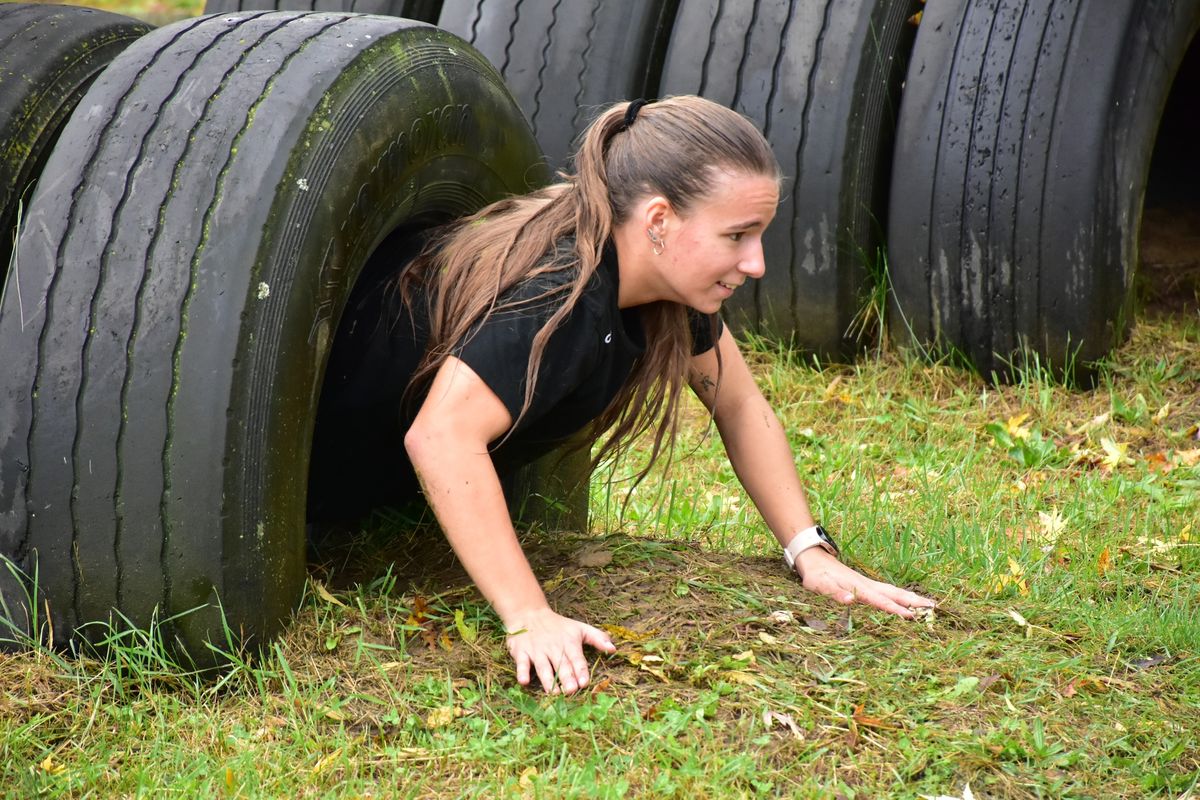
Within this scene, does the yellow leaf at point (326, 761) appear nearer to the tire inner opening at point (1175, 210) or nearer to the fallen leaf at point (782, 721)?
the fallen leaf at point (782, 721)

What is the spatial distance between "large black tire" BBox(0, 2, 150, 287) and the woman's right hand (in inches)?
62.9

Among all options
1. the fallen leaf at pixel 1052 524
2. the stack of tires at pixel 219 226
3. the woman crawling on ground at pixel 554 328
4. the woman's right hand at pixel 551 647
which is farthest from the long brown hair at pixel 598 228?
the fallen leaf at pixel 1052 524

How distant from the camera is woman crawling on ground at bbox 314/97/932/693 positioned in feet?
8.98

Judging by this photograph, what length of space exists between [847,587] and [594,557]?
63 centimetres

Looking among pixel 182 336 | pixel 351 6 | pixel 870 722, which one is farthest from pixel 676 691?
pixel 351 6

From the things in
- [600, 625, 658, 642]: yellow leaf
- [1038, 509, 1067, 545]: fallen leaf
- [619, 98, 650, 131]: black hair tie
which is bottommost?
[1038, 509, 1067, 545]: fallen leaf

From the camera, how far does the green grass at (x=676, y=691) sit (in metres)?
2.53

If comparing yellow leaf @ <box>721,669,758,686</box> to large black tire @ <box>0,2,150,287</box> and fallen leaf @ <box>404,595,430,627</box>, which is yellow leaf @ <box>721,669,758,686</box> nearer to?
fallen leaf @ <box>404,595,430,627</box>

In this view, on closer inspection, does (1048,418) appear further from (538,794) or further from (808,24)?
(538,794)

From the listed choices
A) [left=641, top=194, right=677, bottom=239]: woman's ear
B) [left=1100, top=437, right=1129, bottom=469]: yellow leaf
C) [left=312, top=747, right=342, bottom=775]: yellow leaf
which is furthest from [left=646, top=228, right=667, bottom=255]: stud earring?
[left=1100, top=437, right=1129, bottom=469]: yellow leaf

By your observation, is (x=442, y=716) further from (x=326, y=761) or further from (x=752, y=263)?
(x=752, y=263)

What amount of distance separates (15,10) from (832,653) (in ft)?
9.13

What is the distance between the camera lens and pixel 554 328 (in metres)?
2.80

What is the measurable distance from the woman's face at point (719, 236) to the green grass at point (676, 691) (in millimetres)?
721
